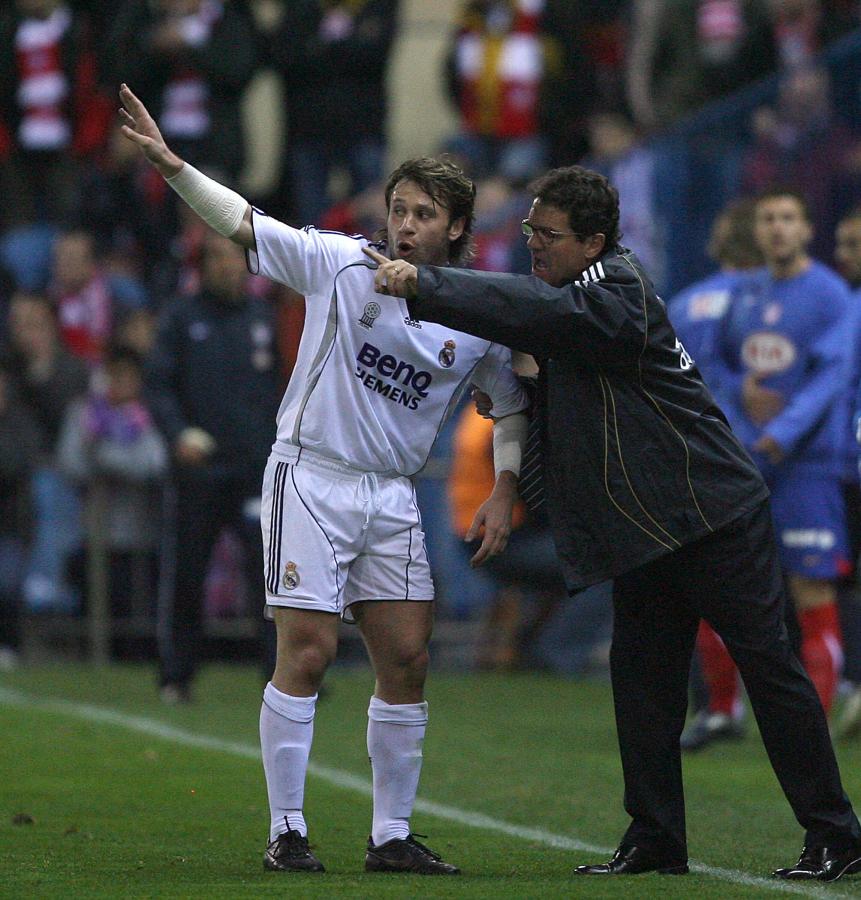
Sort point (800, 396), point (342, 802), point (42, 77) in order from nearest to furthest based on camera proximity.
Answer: point (342, 802)
point (800, 396)
point (42, 77)

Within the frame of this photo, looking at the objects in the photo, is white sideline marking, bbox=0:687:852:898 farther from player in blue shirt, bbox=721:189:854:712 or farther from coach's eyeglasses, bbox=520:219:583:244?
player in blue shirt, bbox=721:189:854:712

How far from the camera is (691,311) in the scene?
31.9 ft

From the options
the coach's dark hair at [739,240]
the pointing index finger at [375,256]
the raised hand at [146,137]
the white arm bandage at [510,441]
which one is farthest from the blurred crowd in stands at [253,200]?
the raised hand at [146,137]

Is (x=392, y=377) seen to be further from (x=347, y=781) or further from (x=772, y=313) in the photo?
(x=772, y=313)

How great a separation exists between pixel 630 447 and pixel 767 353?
4.01 metres

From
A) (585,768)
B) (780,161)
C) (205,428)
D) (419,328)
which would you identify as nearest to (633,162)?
(780,161)

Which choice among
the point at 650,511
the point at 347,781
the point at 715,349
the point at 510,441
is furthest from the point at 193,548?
the point at 650,511

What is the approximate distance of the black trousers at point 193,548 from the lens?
37.5ft

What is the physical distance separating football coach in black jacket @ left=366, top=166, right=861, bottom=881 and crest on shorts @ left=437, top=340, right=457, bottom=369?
0.26 m

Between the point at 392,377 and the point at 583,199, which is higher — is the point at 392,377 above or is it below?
below

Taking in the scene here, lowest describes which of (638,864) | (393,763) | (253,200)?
(638,864)

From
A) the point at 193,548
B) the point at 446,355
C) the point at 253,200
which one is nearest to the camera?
the point at 446,355

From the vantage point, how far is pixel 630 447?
18.6 feet

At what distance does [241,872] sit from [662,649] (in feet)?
4.36
